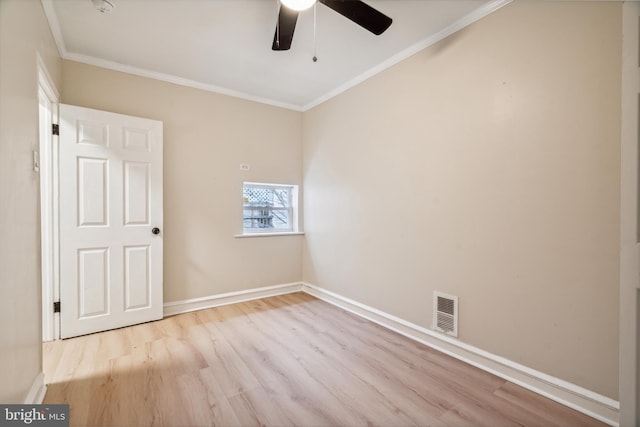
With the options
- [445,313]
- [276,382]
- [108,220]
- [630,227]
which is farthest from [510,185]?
[108,220]

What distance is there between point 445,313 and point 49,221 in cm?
356

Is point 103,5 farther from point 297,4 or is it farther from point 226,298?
point 226,298

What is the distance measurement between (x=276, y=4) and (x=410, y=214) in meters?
2.01

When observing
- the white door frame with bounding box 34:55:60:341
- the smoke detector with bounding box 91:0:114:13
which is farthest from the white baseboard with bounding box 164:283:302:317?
the smoke detector with bounding box 91:0:114:13

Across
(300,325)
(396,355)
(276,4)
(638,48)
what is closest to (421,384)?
(396,355)

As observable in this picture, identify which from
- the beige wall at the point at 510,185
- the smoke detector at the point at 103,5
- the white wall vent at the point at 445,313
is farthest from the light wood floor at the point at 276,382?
the smoke detector at the point at 103,5

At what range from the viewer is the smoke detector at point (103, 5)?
1.93 meters

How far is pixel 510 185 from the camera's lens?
1921 mm

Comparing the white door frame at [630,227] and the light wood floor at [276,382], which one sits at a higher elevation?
the white door frame at [630,227]

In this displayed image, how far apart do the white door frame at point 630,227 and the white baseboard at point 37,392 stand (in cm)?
301

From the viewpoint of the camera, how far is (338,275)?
3.42 meters

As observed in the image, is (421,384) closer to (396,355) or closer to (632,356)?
(396,355)

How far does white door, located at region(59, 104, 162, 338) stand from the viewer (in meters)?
2.53

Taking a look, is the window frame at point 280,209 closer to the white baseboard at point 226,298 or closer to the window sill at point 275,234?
the window sill at point 275,234
